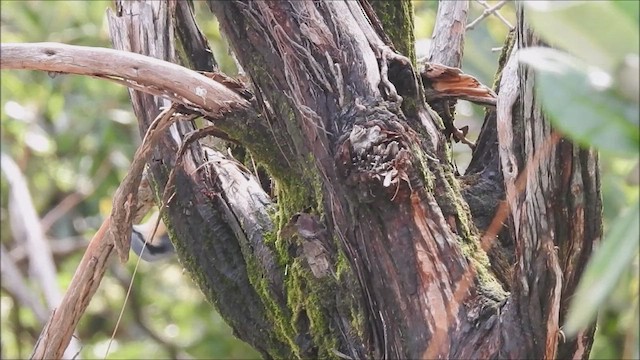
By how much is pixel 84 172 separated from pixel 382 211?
2262mm

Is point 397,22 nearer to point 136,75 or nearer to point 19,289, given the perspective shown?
point 136,75

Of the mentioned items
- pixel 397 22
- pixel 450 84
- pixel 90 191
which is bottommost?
pixel 450 84

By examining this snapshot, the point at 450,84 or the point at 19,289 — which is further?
the point at 19,289

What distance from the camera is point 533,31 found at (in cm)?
61

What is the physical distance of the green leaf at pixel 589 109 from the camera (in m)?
0.40

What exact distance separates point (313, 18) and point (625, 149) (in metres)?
0.42

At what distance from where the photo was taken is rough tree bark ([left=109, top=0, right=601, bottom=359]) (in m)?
0.66

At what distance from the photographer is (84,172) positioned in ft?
9.23

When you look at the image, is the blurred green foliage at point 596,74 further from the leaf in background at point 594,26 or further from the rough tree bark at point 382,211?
the rough tree bark at point 382,211

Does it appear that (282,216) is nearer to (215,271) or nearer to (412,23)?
(215,271)

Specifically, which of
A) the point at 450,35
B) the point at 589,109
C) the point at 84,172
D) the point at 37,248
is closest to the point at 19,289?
the point at 37,248

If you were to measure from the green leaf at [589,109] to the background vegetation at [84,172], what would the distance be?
178 cm

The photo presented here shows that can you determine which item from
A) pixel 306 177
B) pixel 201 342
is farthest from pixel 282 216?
pixel 201 342

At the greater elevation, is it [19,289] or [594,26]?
[19,289]
